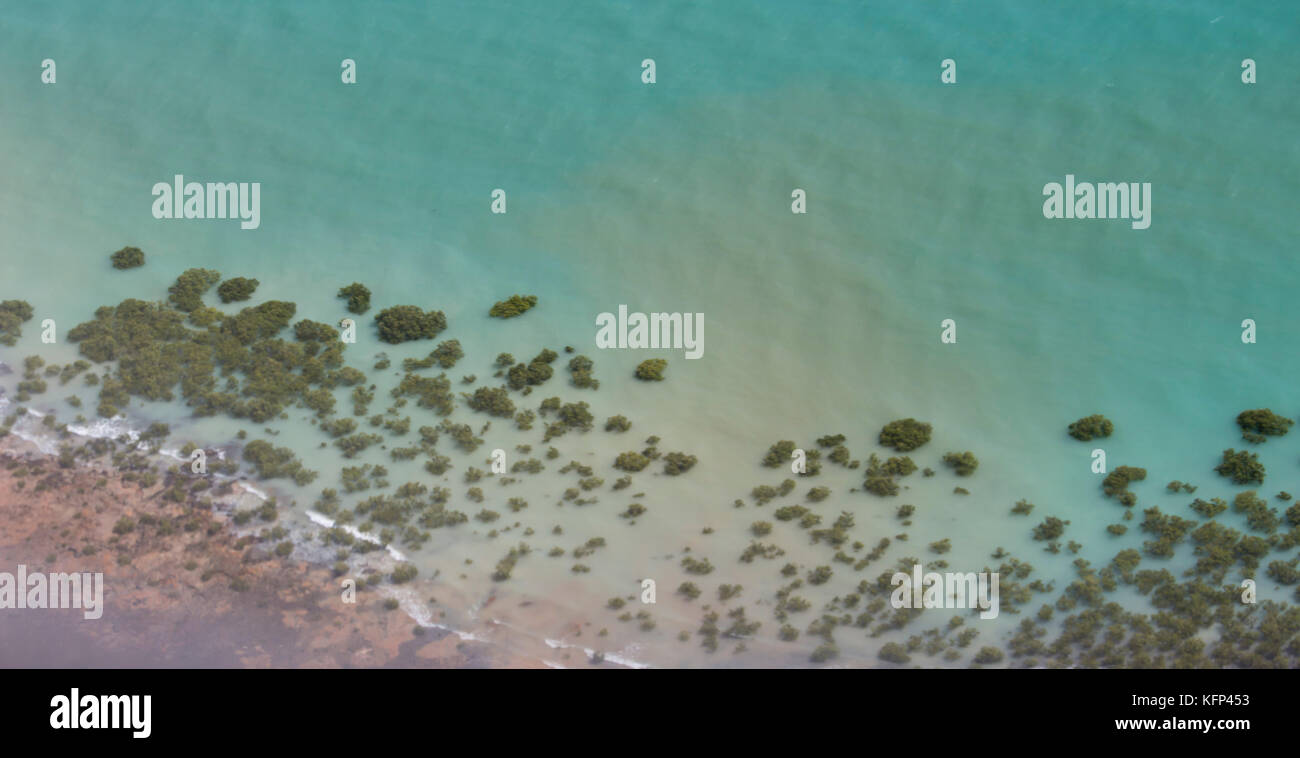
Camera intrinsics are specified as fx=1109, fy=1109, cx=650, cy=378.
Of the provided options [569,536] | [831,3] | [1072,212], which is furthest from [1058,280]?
[569,536]

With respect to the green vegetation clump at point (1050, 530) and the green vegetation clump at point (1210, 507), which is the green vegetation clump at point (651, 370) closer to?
the green vegetation clump at point (1050, 530)

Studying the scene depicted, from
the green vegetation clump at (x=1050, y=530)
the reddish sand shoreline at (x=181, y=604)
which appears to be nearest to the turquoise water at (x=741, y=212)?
the green vegetation clump at (x=1050, y=530)

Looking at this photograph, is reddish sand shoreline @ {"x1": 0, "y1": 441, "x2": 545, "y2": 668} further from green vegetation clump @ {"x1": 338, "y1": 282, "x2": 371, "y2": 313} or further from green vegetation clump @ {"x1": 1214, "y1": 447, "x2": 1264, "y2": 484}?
green vegetation clump @ {"x1": 1214, "y1": 447, "x2": 1264, "y2": 484}

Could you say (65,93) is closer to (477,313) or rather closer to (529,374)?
(477,313)

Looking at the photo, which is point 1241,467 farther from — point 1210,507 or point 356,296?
point 356,296

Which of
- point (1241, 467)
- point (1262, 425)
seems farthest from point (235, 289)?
point (1262, 425)
